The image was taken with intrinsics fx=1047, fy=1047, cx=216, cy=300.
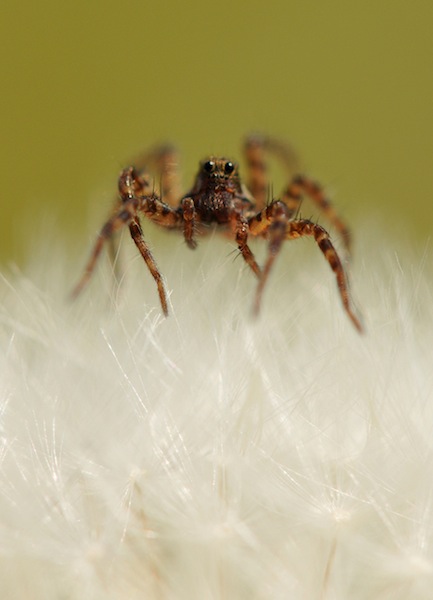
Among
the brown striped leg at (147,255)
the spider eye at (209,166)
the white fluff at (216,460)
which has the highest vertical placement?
the spider eye at (209,166)

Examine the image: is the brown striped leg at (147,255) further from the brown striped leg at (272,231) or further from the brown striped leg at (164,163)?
the brown striped leg at (164,163)

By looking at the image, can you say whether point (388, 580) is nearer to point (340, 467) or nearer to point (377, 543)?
point (377, 543)

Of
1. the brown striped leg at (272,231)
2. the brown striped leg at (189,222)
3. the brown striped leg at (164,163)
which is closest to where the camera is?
the brown striped leg at (272,231)

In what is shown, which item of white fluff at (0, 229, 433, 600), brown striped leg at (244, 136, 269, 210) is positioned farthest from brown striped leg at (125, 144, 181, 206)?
white fluff at (0, 229, 433, 600)

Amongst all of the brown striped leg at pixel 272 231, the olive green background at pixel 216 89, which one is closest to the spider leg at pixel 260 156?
the brown striped leg at pixel 272 231

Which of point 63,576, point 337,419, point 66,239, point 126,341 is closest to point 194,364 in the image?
point 126,341

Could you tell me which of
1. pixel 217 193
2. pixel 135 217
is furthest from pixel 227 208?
pixel 135 217
